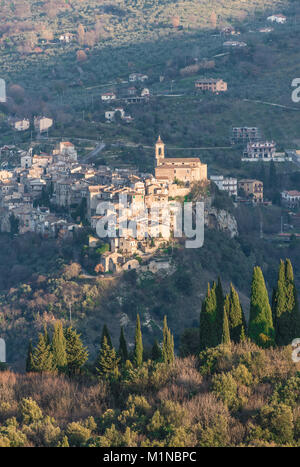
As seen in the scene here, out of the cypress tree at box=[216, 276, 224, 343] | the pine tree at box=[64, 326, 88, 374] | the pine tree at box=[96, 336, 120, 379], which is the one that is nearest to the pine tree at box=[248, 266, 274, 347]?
the cypress tree at box=[216, 276, 224, 343]

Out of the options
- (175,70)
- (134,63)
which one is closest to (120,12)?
(134,63)

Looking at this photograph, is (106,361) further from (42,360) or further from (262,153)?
(262,153)

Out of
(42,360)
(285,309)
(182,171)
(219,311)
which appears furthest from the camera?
(182,171)

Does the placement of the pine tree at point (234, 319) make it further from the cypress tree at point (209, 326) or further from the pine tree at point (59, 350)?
the pine tree at point (59, 350)

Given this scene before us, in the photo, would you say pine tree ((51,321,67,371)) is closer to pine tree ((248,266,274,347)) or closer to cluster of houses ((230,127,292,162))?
pine tree ((248,266,274,347))

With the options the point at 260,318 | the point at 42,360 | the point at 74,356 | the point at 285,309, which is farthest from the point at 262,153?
the point at 42,360

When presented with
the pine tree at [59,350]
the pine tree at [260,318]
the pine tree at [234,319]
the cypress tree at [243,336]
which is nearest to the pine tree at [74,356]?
the pine tree at [59,350]
